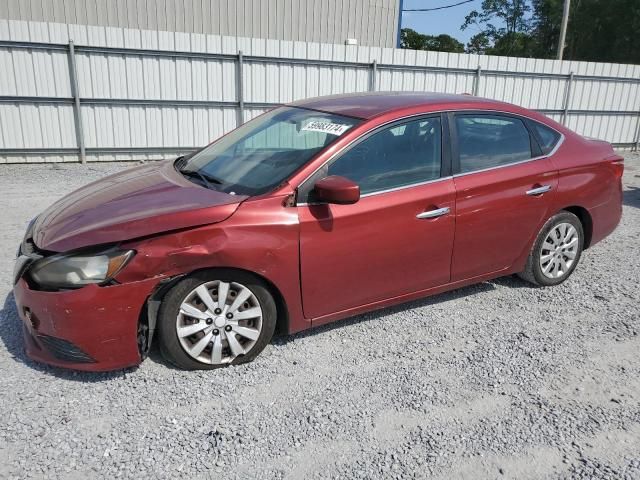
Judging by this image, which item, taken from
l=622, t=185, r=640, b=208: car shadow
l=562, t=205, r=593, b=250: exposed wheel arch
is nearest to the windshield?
l=562, t=205, r=593, b=250: exposed wheel arch

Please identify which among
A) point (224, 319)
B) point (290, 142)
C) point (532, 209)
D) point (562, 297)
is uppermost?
point (290, 142)

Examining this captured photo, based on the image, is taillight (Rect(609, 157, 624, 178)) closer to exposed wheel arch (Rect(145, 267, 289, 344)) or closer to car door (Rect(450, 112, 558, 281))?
car door (Rect(450, 112, 558, 281))

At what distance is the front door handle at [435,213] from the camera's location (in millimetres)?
3510

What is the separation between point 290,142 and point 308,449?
2010 millimetres

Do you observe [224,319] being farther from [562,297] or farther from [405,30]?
[405,30]

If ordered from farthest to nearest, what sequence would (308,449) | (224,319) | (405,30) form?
1. (405,30)
2. (224,319)
3. (308,449)

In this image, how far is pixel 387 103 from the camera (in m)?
3.79

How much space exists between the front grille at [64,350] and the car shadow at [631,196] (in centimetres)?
775

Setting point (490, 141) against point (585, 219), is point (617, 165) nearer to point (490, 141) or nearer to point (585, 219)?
point (585, 219)

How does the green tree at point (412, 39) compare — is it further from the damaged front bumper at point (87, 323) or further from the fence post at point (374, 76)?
the damaged front bumper at point (87, 323)

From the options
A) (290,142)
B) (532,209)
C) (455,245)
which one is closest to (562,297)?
(532,209)

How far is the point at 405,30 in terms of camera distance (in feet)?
171

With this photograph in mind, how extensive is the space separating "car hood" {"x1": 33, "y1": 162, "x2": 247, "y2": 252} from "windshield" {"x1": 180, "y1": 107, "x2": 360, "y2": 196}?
0.17 metres

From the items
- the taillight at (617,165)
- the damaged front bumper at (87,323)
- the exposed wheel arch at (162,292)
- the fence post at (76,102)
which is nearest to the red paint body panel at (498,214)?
the taillight at (617,165)
